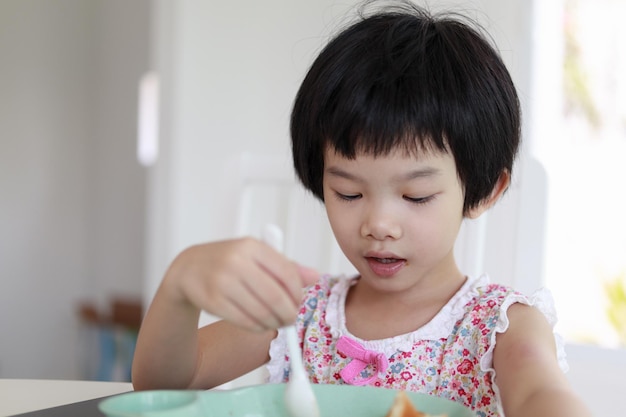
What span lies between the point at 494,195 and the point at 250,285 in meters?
0.46

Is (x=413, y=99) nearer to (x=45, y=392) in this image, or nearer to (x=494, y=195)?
(x=494, y=195)

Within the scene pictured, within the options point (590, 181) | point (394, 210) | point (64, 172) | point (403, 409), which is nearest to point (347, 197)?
point (394, 210)

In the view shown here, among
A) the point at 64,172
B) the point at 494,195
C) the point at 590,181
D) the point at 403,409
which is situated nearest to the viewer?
the point at 403,409

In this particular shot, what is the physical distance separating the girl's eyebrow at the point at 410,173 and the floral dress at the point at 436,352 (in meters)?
0.18

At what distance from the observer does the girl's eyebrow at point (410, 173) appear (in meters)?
0.88

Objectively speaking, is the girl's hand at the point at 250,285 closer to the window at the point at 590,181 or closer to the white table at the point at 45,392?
the white table at the point at 45,392

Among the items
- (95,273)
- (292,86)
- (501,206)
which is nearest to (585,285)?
(292,86)

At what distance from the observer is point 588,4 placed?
329cm

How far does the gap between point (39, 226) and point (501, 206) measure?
3022 mm

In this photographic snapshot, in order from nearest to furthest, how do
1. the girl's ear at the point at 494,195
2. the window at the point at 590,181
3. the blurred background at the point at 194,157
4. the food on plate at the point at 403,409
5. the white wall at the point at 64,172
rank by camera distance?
the food on plate at the point at 403,409
the girl's ear at the point at 494,195
the blurred background at the point at 194,157
the window at the point at 590,181
the white wall at the point at 64,172

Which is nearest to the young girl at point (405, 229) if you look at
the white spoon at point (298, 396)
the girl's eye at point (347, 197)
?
the girl's eye at point (347, 197)

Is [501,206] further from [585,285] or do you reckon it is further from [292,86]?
[585,285]

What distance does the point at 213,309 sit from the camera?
2.30ft

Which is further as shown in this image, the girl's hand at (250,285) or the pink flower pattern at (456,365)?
the pink flower pattern at (456,365)
